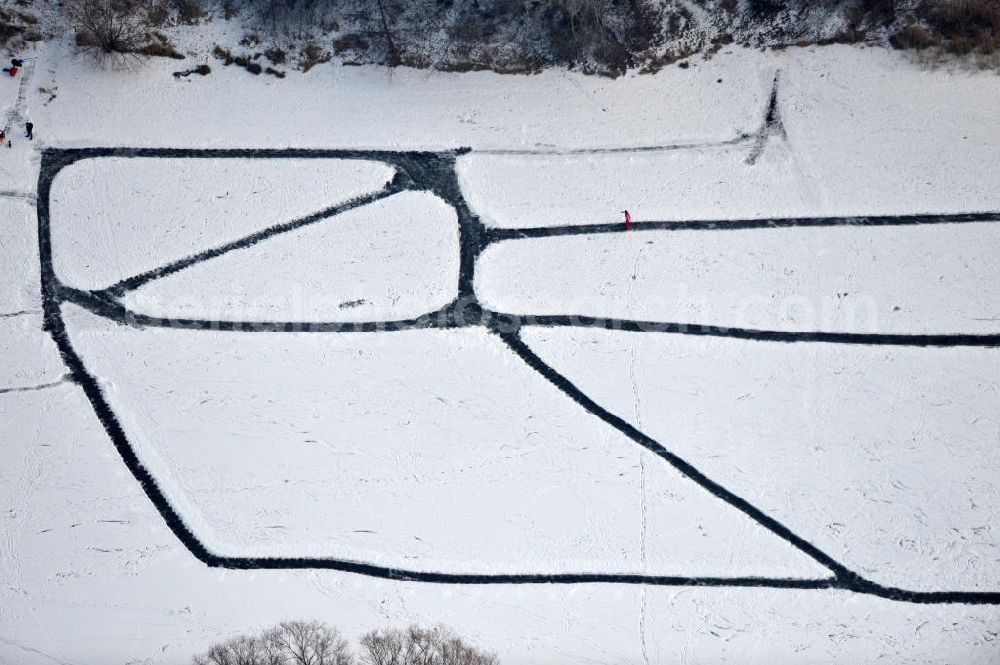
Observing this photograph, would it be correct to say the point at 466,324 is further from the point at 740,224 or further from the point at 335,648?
the point at 335,648

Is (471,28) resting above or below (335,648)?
above

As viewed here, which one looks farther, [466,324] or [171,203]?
[171,203]

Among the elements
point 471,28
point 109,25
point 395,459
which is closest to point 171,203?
point 109,25

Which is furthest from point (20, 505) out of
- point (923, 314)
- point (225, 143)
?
point (923, 314)

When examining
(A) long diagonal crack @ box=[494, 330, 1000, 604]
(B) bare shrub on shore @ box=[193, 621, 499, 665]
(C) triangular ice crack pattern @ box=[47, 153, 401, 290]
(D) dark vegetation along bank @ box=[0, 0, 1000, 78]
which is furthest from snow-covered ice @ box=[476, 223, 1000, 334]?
(B) bare shrub on shore @ box=[193, 621, 499, 665]

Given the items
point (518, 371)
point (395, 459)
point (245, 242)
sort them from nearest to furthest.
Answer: point (395, 459), point (518, 371), point (245, 242)

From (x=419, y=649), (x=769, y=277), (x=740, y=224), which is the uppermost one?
(x=740, y=224)

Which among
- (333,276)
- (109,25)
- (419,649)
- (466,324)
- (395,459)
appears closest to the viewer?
(419,649)

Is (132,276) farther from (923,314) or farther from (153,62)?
(923,314)
